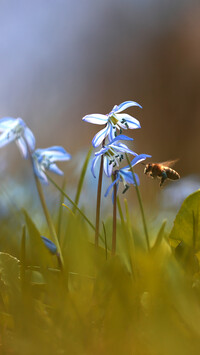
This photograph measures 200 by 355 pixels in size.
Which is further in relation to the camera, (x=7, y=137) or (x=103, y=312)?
(x=7, y=137)

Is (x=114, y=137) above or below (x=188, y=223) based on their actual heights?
above

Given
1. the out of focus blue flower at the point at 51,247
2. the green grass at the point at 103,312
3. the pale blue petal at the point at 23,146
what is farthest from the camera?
the pale blue petal at the point at 23,146

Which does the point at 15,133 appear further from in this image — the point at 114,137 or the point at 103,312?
the point at 103,312

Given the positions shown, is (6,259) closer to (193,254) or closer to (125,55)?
(193,254)

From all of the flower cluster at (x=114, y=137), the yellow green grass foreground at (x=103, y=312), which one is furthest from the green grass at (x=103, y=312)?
the flower cluster at (x=114, y=137)

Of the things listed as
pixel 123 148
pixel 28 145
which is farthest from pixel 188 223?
pixel 28 145

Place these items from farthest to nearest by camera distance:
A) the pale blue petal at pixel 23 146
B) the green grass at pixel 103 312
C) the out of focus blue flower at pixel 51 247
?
the pale blue petal at pixel 23 146 < the out of focus blue flower at pixel 51 247 < the green grass at pixel 103 312

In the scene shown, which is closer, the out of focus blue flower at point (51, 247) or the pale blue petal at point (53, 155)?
the out of focus blue flower at point (51, 247)

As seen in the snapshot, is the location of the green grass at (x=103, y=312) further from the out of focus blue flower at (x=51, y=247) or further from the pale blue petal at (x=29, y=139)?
the pale blue petal at (x=29, y=139)
